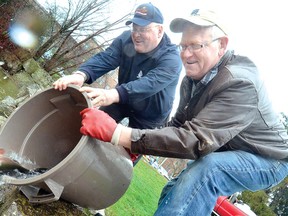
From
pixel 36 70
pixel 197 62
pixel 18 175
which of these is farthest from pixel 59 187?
pixel 36 70

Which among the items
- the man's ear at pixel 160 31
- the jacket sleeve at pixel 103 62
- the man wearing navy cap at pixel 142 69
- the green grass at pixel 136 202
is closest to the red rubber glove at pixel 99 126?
the man wearing navy cap at pixel 142 69

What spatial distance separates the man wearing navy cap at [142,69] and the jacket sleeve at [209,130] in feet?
3.05

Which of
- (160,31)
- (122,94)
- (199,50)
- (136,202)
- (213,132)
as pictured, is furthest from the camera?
(136,202)

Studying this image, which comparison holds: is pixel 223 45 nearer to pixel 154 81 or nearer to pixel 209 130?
pixel 209 130

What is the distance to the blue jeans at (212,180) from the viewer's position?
1905mm

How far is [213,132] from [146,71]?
156 centimetres

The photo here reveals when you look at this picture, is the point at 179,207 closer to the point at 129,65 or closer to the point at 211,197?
the point at 211,197

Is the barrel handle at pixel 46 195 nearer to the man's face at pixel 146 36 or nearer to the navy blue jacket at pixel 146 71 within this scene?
the navy blue jacket at pixel 146 71

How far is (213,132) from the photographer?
182cm

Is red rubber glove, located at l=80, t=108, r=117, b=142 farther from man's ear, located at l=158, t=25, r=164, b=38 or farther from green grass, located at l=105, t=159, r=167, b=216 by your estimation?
green grass, located at l=105, t=159, r=167, b=216

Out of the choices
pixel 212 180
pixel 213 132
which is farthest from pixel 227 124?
pixel 212 180

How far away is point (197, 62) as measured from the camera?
2.15 m

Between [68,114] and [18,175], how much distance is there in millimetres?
724

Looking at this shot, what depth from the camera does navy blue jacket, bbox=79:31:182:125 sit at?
9.71 feet
